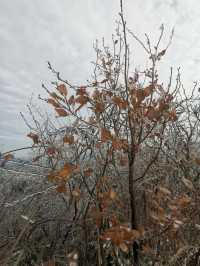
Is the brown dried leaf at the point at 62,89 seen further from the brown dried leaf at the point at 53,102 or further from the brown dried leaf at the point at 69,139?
the brown dried leaf at the point at 69,139

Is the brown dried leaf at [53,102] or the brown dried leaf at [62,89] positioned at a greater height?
the brown dried leaf at [62,89]

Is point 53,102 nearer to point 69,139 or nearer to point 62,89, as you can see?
point 62,89

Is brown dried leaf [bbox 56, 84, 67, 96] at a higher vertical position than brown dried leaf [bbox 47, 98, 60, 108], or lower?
higher

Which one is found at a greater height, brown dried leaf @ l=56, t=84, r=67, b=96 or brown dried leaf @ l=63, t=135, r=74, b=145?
brown dried leaf @ l=56, t=84, r=67, b=96

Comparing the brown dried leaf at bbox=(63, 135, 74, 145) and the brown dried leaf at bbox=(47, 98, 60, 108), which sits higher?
the brown dried leaf at bbox=(47, 98, 60, 108)

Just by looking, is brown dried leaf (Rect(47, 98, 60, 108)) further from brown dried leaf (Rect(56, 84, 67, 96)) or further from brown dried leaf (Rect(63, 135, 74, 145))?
brown dried leaf (Rect(63, 135, 74, 145))

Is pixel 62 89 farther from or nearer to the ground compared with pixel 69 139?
farther from the ground

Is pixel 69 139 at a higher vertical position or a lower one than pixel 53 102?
lower

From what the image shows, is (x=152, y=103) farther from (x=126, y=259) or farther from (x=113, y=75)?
(x=126, y=259)

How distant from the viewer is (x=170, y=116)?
8.04ft

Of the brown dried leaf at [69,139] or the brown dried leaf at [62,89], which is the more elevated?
the brown dried leaf at [62,89]

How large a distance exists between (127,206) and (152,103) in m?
1.08

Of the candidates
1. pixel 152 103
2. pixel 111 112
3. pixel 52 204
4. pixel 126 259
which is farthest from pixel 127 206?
pixel 52 204

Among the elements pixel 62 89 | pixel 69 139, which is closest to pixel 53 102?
pixel 62 89
